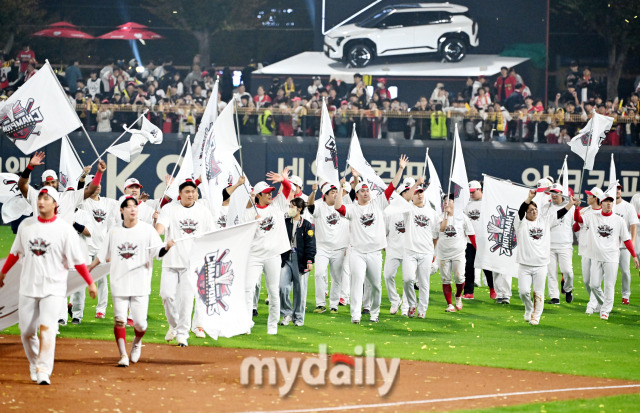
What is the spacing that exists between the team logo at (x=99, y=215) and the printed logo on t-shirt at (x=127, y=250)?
4.18 meters

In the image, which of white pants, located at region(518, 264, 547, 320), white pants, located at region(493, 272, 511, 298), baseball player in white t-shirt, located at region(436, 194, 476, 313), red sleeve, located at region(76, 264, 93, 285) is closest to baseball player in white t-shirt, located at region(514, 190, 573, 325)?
white pants, located at region(518, 264, 547, 320)

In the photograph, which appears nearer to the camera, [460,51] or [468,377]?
[468,377]

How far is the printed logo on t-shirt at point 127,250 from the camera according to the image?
39.2ft

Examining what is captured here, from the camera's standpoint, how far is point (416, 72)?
117 feet

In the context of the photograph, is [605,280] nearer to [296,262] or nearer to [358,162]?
[358,162]

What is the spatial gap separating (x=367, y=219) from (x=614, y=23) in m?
23.4

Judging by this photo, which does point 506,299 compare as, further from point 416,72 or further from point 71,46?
point 71,46

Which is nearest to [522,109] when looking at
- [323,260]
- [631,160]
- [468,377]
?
[631,160]

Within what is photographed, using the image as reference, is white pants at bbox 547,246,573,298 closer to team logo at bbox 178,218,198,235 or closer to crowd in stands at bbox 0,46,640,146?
team logo at bbox 178,218,198,235

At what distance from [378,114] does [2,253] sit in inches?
456

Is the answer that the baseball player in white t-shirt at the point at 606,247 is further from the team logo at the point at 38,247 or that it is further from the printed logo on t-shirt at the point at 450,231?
the team logo at the point at 38,247

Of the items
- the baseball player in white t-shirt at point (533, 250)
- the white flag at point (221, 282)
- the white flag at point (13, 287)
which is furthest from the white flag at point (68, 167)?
the baseball player in white t-shirt at point (533, 250)

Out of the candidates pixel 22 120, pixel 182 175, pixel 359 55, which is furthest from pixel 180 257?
pixel 359 55

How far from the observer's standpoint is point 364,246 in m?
16.0
